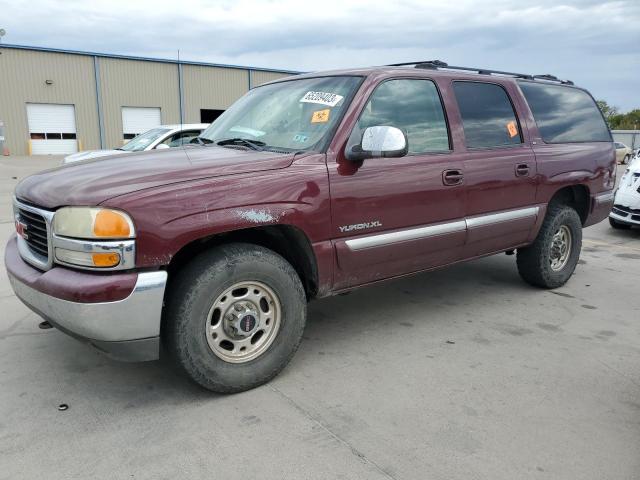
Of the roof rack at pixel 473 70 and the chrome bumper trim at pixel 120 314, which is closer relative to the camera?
the chrome bumper trim at pixel 120 314

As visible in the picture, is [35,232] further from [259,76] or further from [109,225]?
[259,76]

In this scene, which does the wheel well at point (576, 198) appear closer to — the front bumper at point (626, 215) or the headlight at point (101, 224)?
the front bumper at point (626, 215)

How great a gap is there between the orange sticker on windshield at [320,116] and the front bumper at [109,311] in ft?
4.72

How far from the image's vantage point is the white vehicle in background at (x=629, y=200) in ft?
25.9

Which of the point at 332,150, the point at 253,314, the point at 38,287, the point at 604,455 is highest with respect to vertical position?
the point at 332,150

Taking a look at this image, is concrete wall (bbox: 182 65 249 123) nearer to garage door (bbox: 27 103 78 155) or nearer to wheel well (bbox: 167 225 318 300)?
garage door (bbox: 27 103 78 155)

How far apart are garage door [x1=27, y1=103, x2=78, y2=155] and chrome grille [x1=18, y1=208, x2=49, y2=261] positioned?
3140 centimetres

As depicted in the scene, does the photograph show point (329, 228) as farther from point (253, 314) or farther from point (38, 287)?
point (38, 287)

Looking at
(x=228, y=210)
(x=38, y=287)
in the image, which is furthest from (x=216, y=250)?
(x=38, y=287)

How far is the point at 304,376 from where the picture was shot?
331cm

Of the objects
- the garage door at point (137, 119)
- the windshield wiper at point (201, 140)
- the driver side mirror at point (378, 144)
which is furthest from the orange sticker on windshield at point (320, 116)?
the garage door at point (137, 119)

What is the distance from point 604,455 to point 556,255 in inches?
116

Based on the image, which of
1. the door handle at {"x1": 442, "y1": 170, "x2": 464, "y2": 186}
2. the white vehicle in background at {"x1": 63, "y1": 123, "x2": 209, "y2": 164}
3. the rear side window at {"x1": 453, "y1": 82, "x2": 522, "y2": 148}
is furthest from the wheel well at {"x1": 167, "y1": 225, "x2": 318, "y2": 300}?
the white vehicle in background at {"x1": 63, "y1": 123, "x2": 209, "y2": 164}

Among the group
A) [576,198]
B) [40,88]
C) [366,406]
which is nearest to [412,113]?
[366,406]
